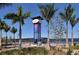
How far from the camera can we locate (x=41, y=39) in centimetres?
591

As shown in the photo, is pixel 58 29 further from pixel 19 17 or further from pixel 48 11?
pixel 19 17

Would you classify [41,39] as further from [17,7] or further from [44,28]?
[17,7]

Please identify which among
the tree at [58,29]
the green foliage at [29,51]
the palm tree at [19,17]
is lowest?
the green foliage at [29,51]

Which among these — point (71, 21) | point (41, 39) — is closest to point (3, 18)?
point (41, 39)

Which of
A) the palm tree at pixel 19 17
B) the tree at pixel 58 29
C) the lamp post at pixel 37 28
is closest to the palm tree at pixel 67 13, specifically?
the tree at pixel 58 29

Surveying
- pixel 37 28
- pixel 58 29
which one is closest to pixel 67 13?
pixel 58 29

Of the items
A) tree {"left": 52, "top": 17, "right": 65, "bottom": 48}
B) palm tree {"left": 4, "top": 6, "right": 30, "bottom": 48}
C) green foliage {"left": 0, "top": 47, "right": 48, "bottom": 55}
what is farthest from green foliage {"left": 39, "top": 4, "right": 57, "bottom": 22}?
green foliage {"left": 0, "top": 47, "right": 48, "bottom": 55}

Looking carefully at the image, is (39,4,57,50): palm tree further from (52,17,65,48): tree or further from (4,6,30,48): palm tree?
(4,6,30,48): palm tree

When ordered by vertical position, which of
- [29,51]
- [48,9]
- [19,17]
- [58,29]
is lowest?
[29,51]

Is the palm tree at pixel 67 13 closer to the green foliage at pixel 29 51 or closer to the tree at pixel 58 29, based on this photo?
the tree at pixel 58 29

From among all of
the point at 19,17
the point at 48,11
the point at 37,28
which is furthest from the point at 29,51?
the point at 48,11

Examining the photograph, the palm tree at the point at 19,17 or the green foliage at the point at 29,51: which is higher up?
the palm tree at the point at 19,17

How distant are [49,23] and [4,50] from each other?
0.76 m

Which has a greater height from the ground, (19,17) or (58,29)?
(19,17)
